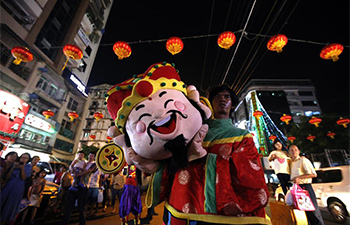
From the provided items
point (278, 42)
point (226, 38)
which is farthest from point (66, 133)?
point (278, 42)

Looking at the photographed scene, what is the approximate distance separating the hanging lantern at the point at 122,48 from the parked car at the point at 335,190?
26.7 feet

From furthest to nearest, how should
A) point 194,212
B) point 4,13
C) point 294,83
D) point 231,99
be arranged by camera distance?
point 294,83, point 4,13, point 231,99, point 194,212

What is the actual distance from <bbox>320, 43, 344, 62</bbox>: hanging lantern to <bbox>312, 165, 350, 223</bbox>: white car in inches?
142

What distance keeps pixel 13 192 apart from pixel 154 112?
461 cm

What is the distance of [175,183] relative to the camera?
1.20 m

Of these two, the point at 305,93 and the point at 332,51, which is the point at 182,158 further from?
the point at 305,93

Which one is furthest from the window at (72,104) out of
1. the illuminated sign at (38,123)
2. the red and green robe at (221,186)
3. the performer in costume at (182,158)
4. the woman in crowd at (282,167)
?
the red and green robe at (221,186)

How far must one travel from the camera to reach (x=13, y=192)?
12.0 ft

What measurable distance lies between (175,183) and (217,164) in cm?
34

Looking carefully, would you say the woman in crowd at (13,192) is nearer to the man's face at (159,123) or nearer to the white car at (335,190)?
the man's face at (159,123)

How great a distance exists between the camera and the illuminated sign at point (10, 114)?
26.4 ft

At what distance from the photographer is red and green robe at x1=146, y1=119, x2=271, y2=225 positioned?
988 mm

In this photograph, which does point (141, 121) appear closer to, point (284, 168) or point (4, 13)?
point (284, 168)

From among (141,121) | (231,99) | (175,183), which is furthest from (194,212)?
(231,99)
